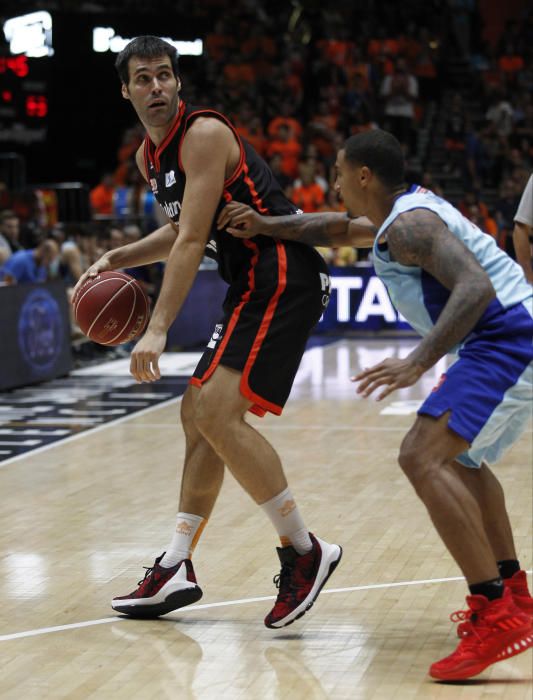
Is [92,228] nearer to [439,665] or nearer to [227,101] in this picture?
[227,101]

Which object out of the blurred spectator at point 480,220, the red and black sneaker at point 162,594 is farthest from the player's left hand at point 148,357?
the blurred spectator at point 480,220

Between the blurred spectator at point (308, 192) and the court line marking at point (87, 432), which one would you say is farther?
the blurred spectator at point (308, 192)

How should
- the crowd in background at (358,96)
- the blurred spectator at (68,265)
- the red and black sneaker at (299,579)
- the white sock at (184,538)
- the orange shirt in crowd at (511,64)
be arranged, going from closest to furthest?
1. the red and black sneaker at (299,579)
2. the white sock at (184,538)
3. the blurred spectator at (68,265)
4. the crowd in background at (358,96)
5. the orange shirt in crowd at (511,64)

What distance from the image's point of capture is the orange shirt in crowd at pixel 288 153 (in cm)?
1867

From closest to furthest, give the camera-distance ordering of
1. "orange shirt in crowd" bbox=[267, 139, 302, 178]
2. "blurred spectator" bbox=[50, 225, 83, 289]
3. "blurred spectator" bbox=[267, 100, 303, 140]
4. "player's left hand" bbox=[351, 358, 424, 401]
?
"player's left hand" bbox=[351, 358, 424, 401] → "blurred spectator" bbox=[50, 225, 83, 289] → "orange shirt in crowd" bbox=[267, 139, 302, 178] → "blurred spectator" bbox=[267, 100, 303, 140]

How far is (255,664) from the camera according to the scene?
4031 mm

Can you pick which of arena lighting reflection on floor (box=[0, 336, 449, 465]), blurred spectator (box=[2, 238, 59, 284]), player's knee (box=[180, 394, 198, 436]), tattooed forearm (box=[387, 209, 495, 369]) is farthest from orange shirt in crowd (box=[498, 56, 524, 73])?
tattooed forearm (box=[387, 209, 495, 369])

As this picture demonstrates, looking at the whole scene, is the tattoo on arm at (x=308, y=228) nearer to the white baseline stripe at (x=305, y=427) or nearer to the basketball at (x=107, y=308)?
the basketball at (x=107, y=308)

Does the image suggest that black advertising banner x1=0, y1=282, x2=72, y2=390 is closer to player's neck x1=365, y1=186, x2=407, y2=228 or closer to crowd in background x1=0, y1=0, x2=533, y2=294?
crowd in background x1=0, y1=0, x2=533, y2=294

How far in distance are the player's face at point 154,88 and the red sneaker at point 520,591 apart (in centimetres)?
195

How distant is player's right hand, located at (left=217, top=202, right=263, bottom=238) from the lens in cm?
446

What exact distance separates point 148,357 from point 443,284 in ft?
3.42

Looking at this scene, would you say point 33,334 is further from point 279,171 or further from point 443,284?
point 443,284

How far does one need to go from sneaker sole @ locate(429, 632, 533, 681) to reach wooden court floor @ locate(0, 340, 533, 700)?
3 centimetres
